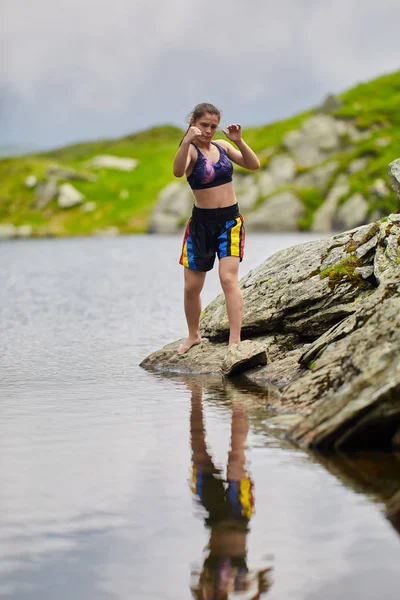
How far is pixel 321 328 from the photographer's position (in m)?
10.7

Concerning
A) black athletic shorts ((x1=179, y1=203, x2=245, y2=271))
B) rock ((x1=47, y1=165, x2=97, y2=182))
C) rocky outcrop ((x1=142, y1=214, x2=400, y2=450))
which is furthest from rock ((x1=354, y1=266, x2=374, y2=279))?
rock ((x1=47, y1=165, x2=97, y2=182))

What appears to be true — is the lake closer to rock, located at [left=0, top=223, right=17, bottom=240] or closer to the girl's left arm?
the girl's left arm

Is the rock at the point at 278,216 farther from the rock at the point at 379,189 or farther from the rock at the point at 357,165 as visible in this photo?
the rock at the point at 379,189

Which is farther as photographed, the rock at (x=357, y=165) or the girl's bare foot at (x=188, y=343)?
the rock at (x=357, y=165)

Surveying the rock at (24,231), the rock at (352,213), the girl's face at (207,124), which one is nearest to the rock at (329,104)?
the rock at (352,213)

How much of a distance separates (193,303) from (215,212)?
1.40 meters

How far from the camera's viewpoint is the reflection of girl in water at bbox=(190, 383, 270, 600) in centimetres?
423

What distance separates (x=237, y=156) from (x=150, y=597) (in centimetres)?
778

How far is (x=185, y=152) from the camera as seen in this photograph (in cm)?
1014

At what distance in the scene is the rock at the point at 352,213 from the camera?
69625 millimetres

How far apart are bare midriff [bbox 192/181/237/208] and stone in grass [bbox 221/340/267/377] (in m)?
1.96

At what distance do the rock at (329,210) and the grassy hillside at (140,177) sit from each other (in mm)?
1501

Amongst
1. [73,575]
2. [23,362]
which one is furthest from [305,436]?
[23,362]

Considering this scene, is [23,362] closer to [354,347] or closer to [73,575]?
[354,347]
